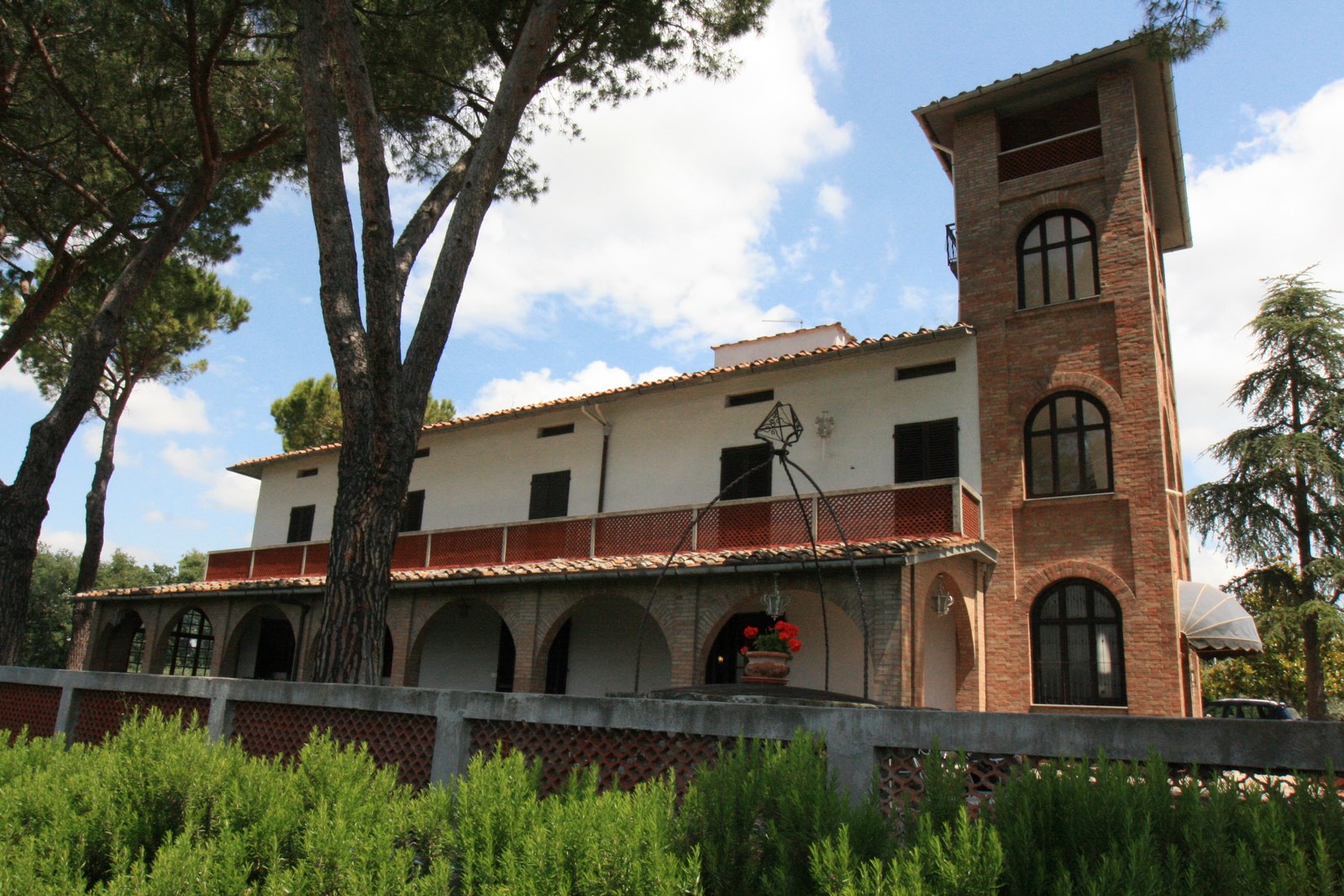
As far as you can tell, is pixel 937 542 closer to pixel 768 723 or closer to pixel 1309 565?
pixel 768 723

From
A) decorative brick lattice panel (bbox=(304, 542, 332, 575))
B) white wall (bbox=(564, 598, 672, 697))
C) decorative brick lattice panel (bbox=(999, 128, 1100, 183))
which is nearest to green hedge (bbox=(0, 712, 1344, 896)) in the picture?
white wall (bbox=(564, 598, 672, 697))

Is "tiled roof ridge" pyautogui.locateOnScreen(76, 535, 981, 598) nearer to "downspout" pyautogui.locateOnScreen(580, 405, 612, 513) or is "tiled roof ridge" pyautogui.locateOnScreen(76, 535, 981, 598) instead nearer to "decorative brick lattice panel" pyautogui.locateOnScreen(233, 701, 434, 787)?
"downspout" pyautogui.locateOnScreen(580, 405, 612, 513)

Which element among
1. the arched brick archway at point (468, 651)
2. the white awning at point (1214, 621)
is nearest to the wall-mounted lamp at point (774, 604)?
the white awning at point (1214, 621)

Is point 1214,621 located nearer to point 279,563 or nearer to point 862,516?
point 862,516

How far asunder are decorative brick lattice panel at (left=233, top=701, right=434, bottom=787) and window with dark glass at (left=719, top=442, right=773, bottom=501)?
10.3 m

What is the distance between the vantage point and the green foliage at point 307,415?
33031 millimetres

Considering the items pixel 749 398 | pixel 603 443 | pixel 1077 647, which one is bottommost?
pixel 1077 647

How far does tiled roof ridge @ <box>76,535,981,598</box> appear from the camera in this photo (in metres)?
12.4

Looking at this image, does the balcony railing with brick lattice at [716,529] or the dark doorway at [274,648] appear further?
the dark doorway at [274,648]

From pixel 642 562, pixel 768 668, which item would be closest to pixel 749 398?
pixel 642 562

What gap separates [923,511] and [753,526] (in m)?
2.53

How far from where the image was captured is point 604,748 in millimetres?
5301

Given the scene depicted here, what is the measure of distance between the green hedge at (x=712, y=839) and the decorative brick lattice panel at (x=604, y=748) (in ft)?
3.21

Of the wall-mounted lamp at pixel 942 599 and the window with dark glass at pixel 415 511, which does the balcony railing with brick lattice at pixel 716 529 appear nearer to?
the wall-mounted lamp at pixel 942 599
